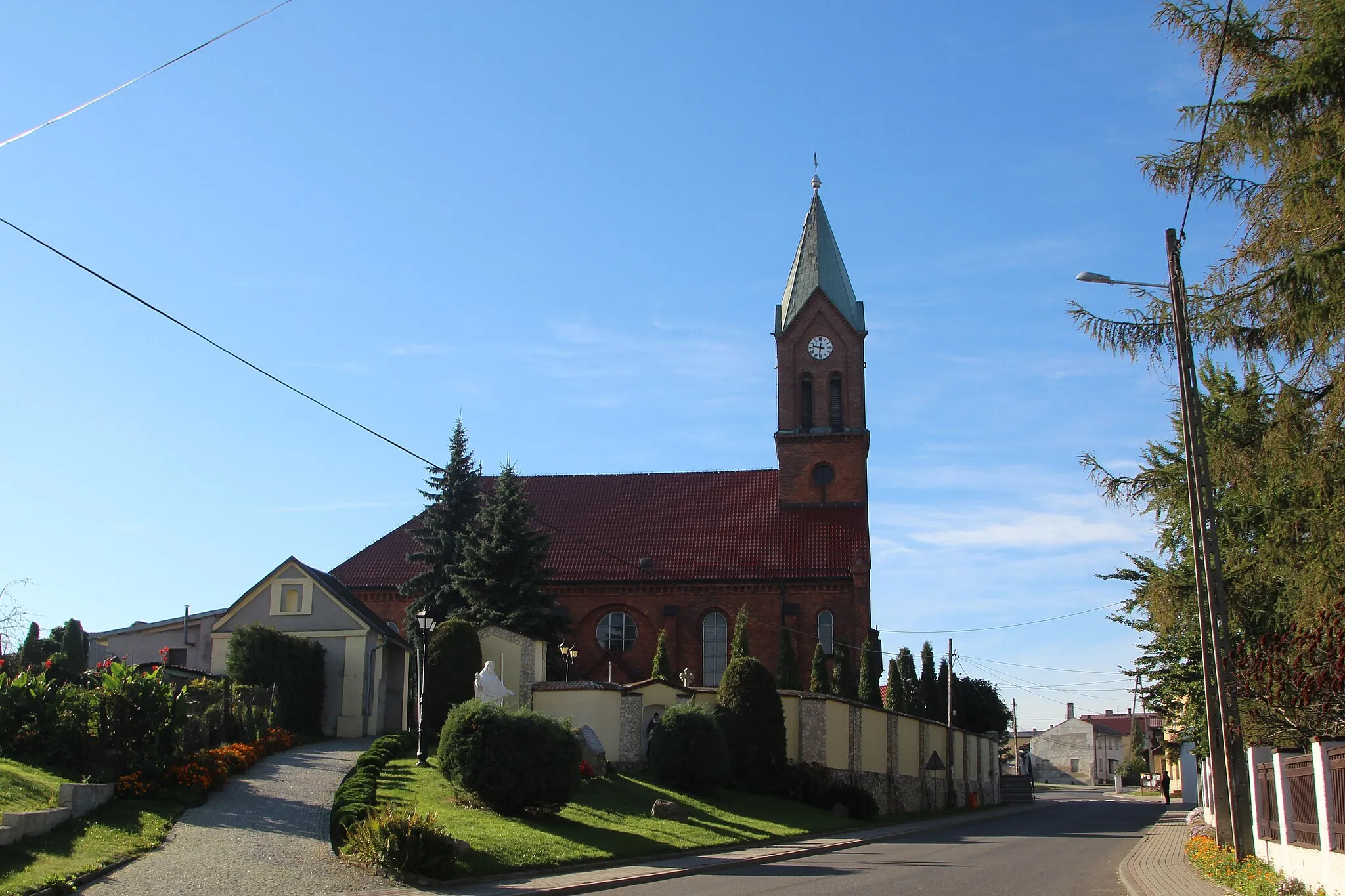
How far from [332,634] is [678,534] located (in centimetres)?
1976

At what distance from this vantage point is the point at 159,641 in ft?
148

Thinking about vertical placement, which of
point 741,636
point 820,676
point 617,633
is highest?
point 617,633

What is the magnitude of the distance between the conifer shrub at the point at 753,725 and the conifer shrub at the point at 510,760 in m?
10.6

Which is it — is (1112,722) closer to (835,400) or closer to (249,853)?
(835,400)

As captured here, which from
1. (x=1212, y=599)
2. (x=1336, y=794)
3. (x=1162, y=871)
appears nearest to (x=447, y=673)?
(x=1162, y=871)

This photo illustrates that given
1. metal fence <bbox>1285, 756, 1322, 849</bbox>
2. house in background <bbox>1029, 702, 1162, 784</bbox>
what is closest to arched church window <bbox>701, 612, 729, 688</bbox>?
metal fence <bbox>1285, 756, 1322, 849</bbox>

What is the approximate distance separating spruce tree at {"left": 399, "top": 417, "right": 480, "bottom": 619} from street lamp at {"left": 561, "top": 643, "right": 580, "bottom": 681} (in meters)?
3.98

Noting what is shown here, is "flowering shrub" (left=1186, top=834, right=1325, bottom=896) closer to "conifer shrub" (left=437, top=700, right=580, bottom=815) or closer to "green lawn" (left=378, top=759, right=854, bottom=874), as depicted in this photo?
"green lawn" (left=378, top=759, right=854, bottom=874)

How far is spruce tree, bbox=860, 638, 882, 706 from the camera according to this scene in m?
46.0

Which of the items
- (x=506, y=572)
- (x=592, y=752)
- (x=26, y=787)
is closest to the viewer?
(x=26, y=787)

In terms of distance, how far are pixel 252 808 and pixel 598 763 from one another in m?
8.76

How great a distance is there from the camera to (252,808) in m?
19.1

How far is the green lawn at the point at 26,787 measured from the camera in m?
15.4

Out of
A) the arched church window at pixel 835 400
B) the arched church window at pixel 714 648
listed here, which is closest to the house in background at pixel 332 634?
the arched church window at pixel 714 648
